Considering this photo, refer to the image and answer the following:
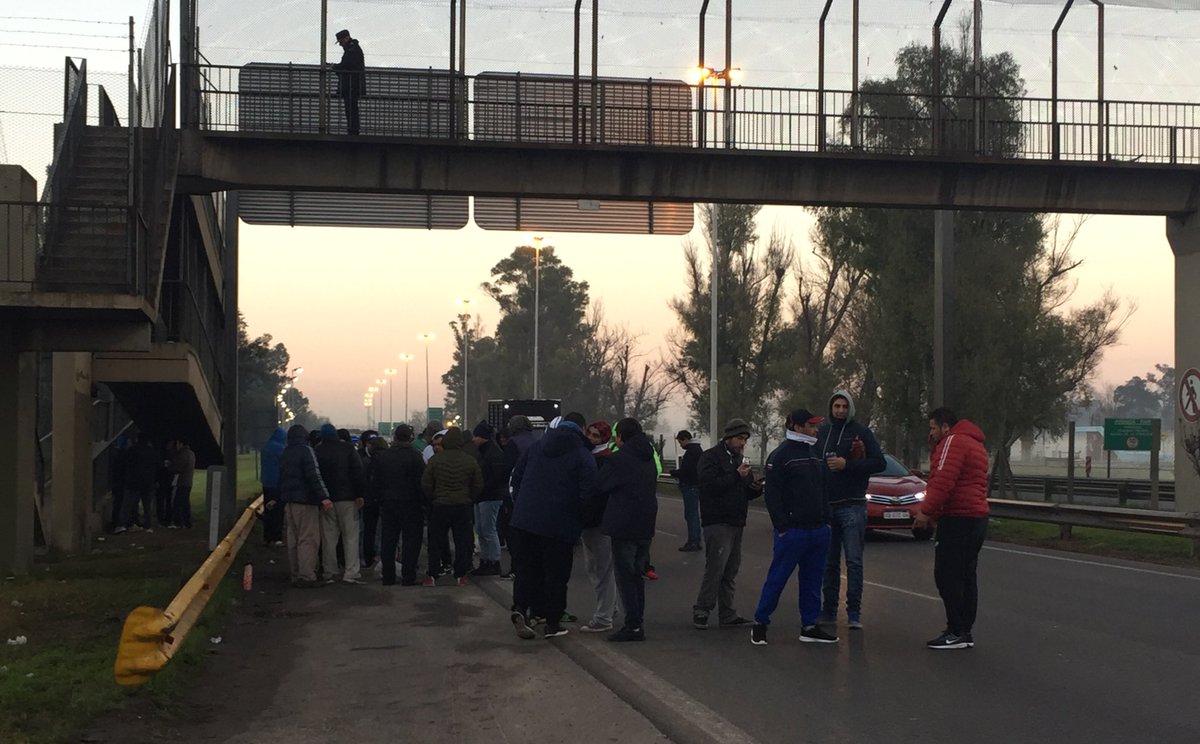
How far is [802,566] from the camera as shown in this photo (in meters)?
11.1

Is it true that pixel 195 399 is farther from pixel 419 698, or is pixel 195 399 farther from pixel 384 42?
pixel 419 698

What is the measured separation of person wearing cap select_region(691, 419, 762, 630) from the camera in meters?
11.8

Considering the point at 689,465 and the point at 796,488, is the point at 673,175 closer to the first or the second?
the point at 689,465

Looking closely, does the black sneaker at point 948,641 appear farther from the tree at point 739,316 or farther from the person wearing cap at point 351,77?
the tree at point 739,316

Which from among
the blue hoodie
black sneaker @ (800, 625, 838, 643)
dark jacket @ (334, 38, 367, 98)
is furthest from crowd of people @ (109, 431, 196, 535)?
black sneaker @ (800, 625, 838, 643)

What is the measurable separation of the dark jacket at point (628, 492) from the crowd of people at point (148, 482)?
16.0 metres

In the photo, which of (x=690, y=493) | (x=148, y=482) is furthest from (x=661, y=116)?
(x=148, y=482)

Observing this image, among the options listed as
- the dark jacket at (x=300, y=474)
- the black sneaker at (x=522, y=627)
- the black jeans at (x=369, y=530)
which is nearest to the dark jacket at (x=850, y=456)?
the black sneaker at (x=522, y=627)

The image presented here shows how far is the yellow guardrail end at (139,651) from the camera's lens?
8.11 meters

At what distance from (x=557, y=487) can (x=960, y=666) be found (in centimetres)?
342

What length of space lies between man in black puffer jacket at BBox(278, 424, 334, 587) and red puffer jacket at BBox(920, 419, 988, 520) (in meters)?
7.69

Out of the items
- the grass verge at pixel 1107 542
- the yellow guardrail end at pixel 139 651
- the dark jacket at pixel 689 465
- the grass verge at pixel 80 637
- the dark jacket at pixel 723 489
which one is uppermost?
the dark jacket at pixel 723 489

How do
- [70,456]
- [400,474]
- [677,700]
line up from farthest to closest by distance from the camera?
[70,456] → [400,474] → [677,700]

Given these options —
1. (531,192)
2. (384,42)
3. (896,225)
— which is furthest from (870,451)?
(896,225)
